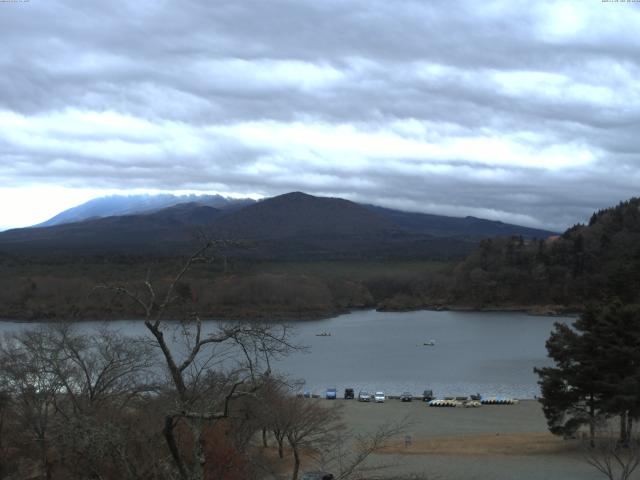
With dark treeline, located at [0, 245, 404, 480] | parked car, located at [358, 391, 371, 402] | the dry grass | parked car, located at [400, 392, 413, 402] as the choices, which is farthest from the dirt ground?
dark treeline, located at [0, 245, 404, 480]

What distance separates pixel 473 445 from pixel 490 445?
590 millimetres

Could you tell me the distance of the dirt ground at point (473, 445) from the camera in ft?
64.5

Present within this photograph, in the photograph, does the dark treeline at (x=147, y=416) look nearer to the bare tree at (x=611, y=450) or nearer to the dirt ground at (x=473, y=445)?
the dirt ground at (x=473, y=445)

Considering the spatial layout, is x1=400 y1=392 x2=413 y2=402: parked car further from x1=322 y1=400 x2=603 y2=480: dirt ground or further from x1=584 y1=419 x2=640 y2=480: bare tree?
x1=584 y1=419 x2=640 y2=480: bare tree

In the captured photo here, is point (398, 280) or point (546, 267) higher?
point (546, 267)

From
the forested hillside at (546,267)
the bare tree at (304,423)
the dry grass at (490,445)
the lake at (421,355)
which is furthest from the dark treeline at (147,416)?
the forested hillside at (546,267)

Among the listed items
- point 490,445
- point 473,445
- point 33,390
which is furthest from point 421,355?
point 33,390

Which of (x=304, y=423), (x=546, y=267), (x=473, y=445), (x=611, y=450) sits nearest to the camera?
(x=304, y=423)

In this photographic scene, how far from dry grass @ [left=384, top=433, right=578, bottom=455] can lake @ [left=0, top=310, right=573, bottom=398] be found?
29.1ft

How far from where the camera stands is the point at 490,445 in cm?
2512

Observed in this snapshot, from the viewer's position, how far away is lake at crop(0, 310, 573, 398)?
4566 centimetres

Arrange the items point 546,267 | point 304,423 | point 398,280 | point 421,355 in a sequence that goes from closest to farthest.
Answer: point 304,423 < point 421,355 < point 546,267 < point 398,280

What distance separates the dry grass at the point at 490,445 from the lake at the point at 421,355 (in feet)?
29.1

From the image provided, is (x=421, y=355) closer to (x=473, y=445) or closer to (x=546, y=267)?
(x=473, y=445)
